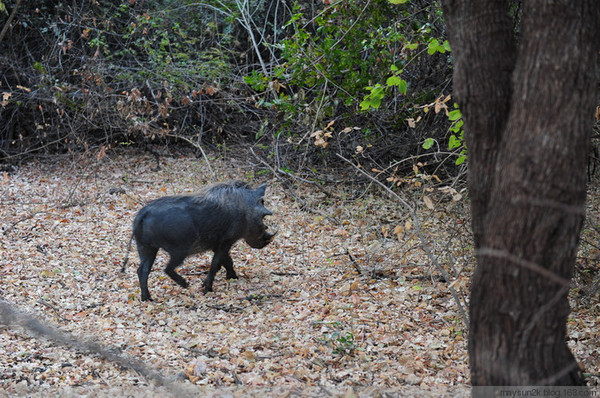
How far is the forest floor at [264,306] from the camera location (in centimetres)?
386

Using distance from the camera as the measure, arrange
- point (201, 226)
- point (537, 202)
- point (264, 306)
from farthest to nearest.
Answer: point (201, 226) < point (264, 306) < point (537, 202)

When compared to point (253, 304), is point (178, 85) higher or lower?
higher

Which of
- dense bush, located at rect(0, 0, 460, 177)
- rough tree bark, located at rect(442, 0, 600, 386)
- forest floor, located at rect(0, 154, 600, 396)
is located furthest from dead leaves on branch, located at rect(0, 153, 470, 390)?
rough tree bark, located at rect(442, 0, 600, 386)

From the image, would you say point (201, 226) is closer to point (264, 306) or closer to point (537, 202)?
point (264, 306)

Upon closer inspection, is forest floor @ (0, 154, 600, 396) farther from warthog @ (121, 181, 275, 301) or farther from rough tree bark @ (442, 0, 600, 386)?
rough tree bark @ (442, 0, 600, 386)

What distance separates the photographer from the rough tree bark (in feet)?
7.56

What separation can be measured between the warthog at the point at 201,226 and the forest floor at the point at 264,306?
29 cm

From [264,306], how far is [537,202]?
3.38m

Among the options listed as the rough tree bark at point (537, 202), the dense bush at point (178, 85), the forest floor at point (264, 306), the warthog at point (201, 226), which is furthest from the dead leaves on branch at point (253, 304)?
the rough tree bark at point (537, 202)

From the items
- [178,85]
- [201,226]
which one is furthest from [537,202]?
[178,85]

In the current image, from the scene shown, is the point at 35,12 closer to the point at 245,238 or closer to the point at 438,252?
the point at 245,238

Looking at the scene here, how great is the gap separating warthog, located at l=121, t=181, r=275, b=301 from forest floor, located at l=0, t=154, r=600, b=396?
11.4 inches

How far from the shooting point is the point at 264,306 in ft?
17.5

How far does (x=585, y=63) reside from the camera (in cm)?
233
